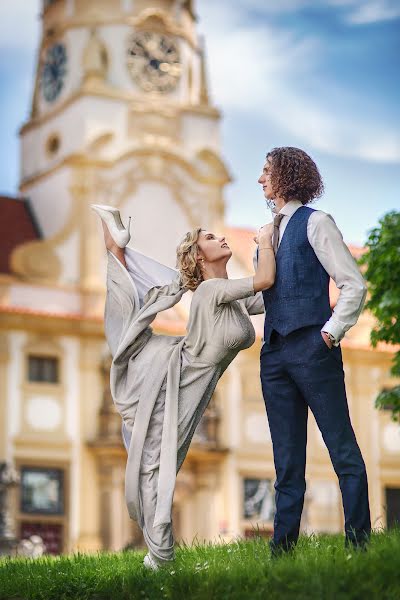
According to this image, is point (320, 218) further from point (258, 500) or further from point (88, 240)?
point (258, 500)

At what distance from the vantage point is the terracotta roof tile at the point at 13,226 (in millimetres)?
32344

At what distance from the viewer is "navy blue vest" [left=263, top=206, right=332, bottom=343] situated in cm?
597

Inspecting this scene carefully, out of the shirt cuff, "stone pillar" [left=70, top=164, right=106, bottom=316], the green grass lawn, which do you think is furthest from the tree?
"stone pillar" [left=70, top=164, right=106, bottom=316]

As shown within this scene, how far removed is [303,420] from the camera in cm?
614

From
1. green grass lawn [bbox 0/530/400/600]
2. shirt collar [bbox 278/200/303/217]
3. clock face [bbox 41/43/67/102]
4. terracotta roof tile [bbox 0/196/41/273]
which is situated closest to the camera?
green grass lawn [bbox 0/530/400/600]

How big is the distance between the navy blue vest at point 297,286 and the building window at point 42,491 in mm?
24055

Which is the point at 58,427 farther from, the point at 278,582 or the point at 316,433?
the point at 278,582

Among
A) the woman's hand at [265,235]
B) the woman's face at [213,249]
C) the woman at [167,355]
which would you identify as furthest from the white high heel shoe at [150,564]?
the woman's hand at [265,235]

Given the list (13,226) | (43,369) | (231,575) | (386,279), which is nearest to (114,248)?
(231,575)

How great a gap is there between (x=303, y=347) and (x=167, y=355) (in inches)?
34.5

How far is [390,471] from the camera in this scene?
35250mm

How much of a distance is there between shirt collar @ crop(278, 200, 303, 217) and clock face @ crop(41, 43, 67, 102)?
97.5 feet

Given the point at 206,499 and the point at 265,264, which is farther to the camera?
the point at 206,499

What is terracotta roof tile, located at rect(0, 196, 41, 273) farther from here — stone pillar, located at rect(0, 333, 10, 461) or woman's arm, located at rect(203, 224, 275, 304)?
woman's arm, located at rect(203, 224, 275, 304)
